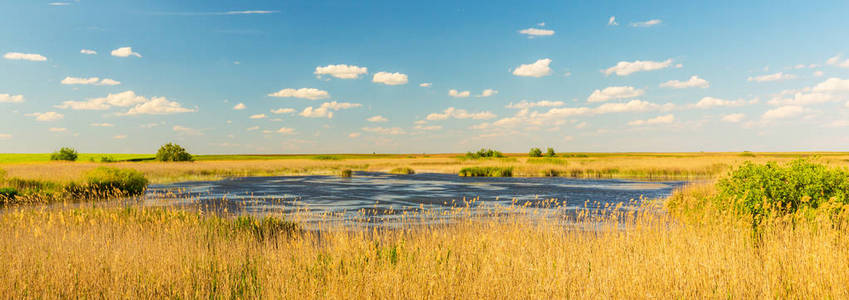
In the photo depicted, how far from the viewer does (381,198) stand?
84.3 ft

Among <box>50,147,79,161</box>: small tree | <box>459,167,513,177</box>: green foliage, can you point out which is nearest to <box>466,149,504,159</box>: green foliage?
<box>459,167,513,177</box>: green foliage

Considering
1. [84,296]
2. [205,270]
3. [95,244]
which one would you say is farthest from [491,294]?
[95,244]

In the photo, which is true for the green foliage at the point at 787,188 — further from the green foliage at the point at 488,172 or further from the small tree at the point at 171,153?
the small tree at the point at 171,153

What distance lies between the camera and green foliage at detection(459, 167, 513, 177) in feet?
159

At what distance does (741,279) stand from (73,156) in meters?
107

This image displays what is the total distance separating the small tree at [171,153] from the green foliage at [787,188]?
91523 mm

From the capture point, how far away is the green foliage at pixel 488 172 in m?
48.4

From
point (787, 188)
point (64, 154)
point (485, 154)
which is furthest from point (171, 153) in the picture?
point (787, 188)

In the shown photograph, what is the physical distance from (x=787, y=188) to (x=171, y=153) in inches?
3676

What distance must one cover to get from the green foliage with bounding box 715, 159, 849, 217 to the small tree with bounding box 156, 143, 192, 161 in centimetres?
9152

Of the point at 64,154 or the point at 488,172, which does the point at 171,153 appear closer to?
the point at 64,154

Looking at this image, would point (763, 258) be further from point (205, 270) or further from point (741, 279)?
point (205, 270)

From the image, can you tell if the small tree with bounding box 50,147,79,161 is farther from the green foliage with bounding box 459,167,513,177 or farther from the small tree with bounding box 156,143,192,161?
the green foliage with bounding box 459,167,513,177

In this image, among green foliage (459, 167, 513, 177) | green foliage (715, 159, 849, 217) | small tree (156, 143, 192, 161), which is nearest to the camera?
green foliage (715, 159, 849, 217)
